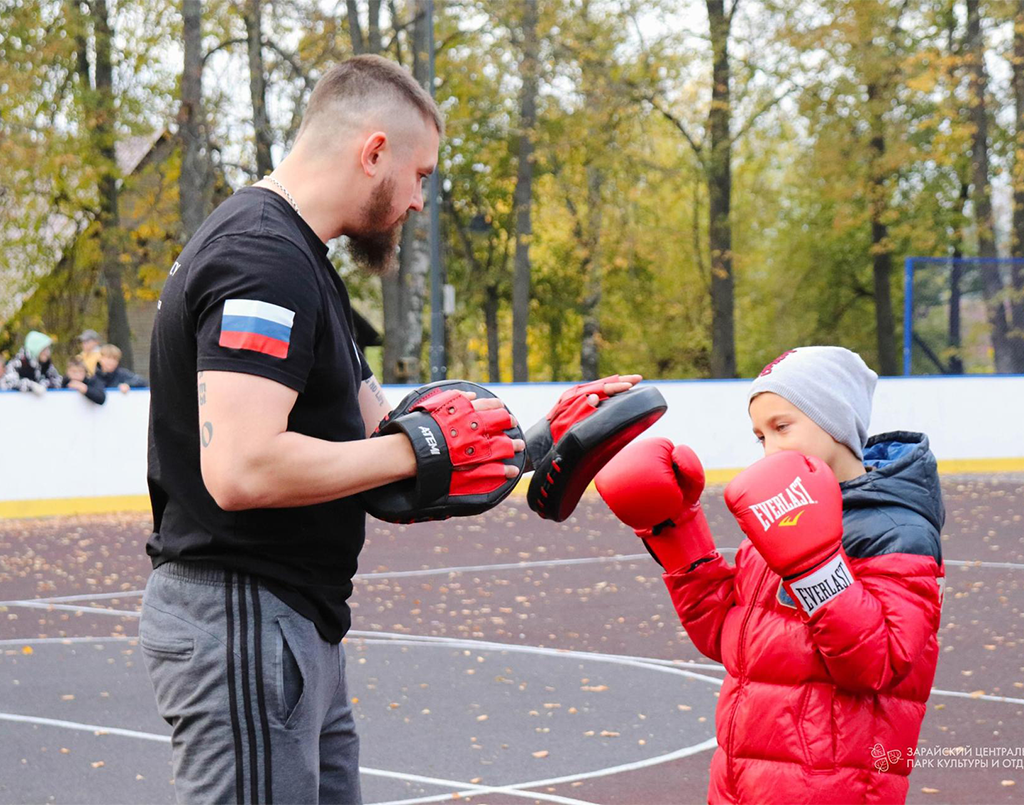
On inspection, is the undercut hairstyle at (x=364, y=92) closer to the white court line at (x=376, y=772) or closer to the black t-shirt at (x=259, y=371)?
the black t-shirt at (x=259, y=371)

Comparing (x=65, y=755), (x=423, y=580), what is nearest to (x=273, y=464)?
(x=65, y=755)

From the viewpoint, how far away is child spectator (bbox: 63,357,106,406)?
1306 cm

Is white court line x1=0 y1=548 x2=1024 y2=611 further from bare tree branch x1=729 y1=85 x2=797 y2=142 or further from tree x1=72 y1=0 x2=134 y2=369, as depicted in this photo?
bare tree branch x1=729 y1=85 x2=797 y2=142

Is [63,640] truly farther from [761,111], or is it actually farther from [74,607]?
[761,111]

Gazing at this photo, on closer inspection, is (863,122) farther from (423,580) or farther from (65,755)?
(65,755)

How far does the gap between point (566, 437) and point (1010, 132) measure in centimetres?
2578

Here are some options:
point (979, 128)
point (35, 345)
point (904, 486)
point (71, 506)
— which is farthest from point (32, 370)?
point (979, 128)

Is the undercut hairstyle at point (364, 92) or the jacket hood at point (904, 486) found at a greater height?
the undercut hairstyle at point (364, 92)

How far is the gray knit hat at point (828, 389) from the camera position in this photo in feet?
8.84

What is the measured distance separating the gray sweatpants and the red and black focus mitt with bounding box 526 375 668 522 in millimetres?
723

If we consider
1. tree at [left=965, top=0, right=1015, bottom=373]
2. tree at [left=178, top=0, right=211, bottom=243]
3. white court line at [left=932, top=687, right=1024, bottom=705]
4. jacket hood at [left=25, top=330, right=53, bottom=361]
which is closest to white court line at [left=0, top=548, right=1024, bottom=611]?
white court line at [left=932, top=687, right=1024, bottom=705]

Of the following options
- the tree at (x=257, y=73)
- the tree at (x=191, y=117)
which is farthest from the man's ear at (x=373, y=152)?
the tree at (x=257, y=73)

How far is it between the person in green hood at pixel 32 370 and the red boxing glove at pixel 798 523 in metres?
11.9

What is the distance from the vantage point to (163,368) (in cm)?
229
